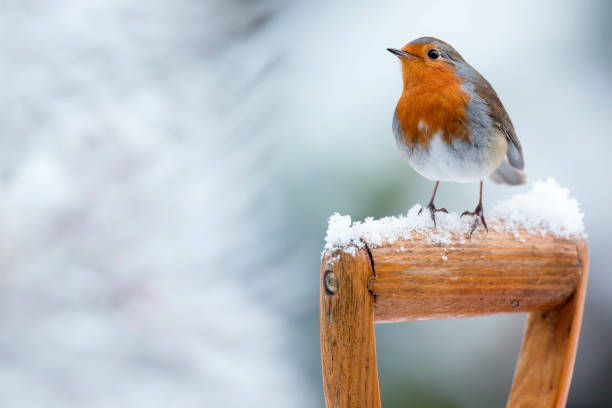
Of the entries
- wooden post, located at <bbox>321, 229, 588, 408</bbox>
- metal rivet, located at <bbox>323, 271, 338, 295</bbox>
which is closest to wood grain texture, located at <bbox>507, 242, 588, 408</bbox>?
A: wooden post, located at <bbox>321, 229, 588, 408</bbox>

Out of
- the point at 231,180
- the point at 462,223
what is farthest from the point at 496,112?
A: the point at 231,180

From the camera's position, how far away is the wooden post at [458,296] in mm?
738

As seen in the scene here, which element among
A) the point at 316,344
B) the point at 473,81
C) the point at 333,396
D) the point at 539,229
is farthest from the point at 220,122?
the point at 333,396

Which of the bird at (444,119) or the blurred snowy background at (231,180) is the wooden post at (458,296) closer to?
the bird at (444,119)

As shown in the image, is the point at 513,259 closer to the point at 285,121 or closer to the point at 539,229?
the point at 539,229

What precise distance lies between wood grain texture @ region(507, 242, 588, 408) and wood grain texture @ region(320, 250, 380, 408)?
38 centimetres

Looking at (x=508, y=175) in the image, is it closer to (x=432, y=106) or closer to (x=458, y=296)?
(x=432, y=106)

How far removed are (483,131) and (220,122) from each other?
0.86 m

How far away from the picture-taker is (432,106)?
38.1 inches

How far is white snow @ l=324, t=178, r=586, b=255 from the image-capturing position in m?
0.77

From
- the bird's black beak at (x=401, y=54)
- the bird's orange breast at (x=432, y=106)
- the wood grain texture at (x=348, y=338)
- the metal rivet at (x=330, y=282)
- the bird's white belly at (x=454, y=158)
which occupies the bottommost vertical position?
the wood grain texture at (x=348, y=338)

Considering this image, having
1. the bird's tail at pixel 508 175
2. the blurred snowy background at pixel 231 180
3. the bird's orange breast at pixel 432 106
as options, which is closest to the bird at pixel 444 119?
the bird's orange breast at pixel 432 106

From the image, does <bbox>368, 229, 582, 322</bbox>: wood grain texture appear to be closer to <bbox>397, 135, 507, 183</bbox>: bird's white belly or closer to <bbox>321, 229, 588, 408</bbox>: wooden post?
<bbox>321, 229, 588, 408</bbox>: wooden post

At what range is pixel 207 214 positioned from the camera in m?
1.59
